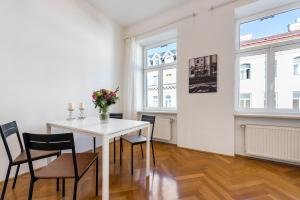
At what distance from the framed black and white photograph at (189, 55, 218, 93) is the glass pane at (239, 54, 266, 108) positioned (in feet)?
1.78

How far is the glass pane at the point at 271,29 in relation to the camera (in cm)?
258

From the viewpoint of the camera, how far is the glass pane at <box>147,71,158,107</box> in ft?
13.7

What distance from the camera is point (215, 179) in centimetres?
205

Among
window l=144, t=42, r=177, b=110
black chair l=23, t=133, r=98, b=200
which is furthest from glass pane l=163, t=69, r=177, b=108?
black chair l=23, t=133, r=98, b=200

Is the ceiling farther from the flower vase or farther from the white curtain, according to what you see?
the flower vase

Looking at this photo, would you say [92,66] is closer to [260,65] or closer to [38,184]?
[38,184]

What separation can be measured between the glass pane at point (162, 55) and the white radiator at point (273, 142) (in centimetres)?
229

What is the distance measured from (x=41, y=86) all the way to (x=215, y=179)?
9.30 ft

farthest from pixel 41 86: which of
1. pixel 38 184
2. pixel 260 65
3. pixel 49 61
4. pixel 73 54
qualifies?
pixel 260 65

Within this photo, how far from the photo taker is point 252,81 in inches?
114

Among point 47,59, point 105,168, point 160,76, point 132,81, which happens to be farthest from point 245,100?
point 47,59

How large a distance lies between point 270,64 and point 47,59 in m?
3.73

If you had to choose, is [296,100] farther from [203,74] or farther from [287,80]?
[203,74]

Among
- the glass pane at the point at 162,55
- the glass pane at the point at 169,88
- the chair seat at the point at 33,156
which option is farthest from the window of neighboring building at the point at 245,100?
the chair seat at the point at 33,156
